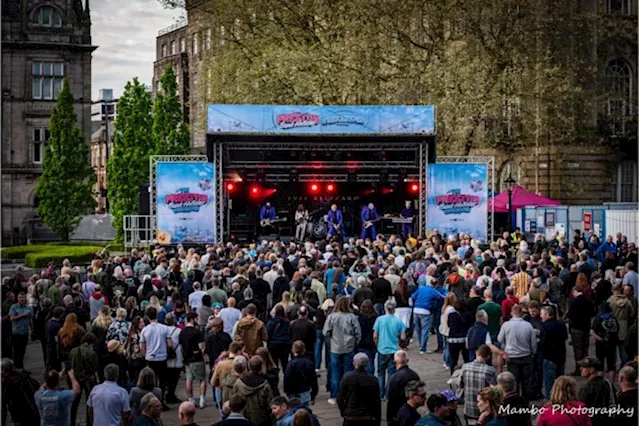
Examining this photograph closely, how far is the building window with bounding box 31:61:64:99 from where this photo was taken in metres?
60.4

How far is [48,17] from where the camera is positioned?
60.7 metres

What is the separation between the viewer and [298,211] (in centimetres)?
3897

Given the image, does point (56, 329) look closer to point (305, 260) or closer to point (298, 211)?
point (305, 260)

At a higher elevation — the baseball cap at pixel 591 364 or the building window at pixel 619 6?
the building window at pixel 619 6

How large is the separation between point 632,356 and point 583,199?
3489 centimetres

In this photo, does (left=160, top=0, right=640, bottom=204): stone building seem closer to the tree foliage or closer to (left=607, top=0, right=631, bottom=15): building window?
(left=607, top=0, right=631, bottom=15): building window

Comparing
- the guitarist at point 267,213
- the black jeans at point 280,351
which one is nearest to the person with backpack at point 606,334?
the black jeans at point 280,351

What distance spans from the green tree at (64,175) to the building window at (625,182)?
2643cm

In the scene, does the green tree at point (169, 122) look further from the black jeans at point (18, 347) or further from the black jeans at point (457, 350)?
the black jeans at point (457, 350)

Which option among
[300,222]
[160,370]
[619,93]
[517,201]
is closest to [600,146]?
[619,93]

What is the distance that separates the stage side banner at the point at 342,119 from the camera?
35.5m

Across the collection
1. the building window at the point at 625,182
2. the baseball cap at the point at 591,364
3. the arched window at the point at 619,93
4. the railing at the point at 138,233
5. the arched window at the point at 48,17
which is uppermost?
the arched window at the point at 48,17

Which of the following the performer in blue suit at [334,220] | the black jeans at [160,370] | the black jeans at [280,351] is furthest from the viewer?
the performer in blue suit at [334,220]

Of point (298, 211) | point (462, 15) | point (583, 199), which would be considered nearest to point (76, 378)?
point (298, 211)
